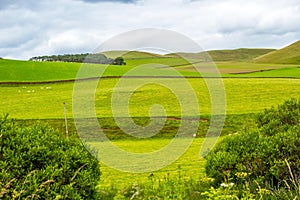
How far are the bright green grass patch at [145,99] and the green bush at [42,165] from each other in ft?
101

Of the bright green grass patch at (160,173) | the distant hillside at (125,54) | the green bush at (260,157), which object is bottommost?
the bright green grass patch at (160,173)

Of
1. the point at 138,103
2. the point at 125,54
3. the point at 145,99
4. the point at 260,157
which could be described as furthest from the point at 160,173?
the point at 145,99

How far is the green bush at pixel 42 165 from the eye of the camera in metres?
6.64

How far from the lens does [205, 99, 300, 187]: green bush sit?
8680mm

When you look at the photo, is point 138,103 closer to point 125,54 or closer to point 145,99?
point 145,99

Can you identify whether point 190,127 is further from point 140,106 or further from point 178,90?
point 178,90

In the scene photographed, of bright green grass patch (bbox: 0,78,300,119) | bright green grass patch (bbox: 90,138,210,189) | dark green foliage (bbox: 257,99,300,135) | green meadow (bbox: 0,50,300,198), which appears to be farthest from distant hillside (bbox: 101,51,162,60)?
bright green grass patch (bbox: 0,78,300,119)

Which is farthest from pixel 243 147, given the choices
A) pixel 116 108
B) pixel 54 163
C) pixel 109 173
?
pixel 116 108

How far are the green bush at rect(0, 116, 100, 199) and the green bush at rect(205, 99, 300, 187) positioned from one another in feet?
9.89

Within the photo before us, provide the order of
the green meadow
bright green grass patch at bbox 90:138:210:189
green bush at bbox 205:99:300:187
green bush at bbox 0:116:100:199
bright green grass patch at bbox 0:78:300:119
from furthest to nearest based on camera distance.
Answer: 1. bright green grass patch at bbox 0:78:300:119
2. the green meadow
3. bright green grass patch at bbox 90:138:210:189
4. green bush at bbox 205:99:300:187
5. green bush at bbox 0:116:100:199

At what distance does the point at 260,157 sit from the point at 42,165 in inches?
191

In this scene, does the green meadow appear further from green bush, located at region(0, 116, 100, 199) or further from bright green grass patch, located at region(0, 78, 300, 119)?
green bush, located at region(0, 116, 100, 199)

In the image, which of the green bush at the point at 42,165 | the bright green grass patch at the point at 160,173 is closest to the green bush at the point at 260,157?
the bright green grass patch at the point at 160,173

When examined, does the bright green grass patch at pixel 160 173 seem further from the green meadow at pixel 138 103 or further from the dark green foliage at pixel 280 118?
the dark green foliage at pixel 280 118
